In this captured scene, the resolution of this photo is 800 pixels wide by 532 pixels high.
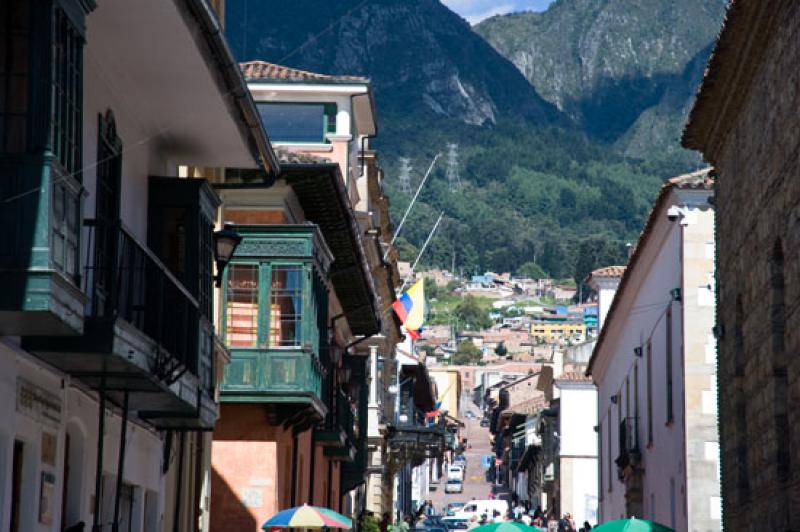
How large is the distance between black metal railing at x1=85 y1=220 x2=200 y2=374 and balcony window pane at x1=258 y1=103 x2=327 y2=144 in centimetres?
2152

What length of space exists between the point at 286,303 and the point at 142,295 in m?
12.1

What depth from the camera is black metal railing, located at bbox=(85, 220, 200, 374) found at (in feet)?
43.7

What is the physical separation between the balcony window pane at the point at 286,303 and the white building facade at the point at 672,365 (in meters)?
6.85

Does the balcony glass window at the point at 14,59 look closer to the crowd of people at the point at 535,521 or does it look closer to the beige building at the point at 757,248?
the beige building at the point at 757,248

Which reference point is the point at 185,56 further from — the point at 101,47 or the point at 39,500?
the point at 39,500

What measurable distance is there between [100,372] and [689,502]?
17.1 m

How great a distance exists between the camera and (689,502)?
29.1 m

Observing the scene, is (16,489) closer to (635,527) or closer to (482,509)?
(635,527)

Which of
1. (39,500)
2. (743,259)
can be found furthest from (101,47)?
(743,259)

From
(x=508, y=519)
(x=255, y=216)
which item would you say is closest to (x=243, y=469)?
(x=255, y=216)

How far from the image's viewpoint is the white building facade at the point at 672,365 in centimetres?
2917

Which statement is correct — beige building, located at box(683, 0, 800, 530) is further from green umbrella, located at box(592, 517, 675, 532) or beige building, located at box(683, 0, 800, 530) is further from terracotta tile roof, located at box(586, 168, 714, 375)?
terracotta tile roof, located at box(586, 168, 714, 375)

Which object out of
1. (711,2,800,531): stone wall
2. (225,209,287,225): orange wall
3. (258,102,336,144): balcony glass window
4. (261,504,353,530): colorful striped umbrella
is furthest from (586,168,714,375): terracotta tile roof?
(261,504,353,530): colorful striped umbrella

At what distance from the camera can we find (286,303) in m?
27.5
